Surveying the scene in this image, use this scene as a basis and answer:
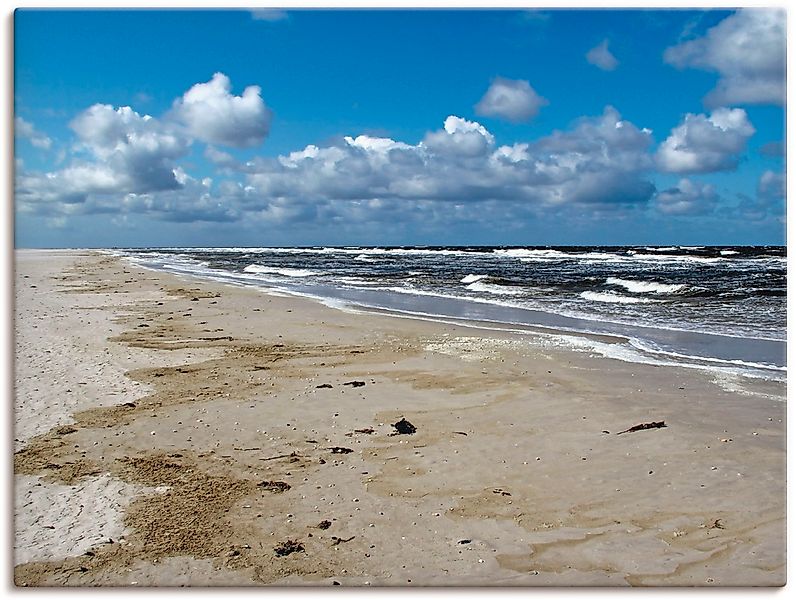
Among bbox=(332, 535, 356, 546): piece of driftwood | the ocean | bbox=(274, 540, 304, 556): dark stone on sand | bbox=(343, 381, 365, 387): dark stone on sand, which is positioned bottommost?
bbox=(274, 540, 304, 556): dark stone on sand

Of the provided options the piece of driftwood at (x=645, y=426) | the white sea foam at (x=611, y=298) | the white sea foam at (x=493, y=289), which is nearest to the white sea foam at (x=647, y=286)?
the white sea foam at (x=611, y=298)

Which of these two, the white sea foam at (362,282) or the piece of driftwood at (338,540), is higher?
the white sea foam at (362,282)

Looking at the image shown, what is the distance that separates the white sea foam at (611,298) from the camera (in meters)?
23.5

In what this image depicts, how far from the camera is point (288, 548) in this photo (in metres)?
4.67

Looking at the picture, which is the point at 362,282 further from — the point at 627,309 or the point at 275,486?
the point at 275,486

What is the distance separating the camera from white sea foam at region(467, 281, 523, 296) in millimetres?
27916

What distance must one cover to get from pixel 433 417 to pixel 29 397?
5.43 m

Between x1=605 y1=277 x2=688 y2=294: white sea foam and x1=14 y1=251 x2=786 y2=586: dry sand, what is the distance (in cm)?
1782

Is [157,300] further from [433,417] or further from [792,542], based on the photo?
[792,542]

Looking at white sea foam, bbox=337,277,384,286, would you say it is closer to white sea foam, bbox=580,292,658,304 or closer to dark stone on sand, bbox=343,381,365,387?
white sea foam, bbox=580,292,658,304

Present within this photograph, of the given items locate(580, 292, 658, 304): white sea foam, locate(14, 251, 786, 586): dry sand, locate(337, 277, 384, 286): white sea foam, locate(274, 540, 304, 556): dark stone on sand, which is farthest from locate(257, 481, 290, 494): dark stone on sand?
locate(337, 277, 384, 286): white sea foam

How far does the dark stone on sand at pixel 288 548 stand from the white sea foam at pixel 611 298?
67.7 feet

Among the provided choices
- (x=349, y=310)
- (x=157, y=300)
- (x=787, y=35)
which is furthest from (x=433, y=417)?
(x=157, y=300)

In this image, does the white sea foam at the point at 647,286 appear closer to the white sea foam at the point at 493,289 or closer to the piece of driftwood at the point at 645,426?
the white sea foam at the point at 493,289
